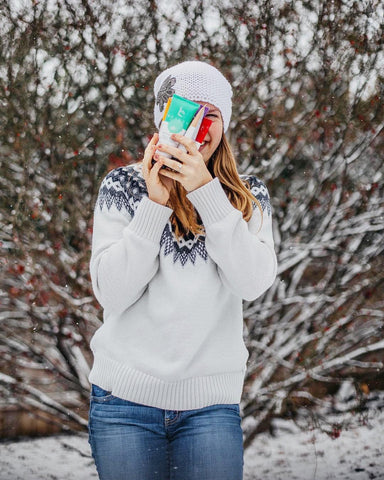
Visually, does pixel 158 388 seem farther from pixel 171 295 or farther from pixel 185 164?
pixel 185 164

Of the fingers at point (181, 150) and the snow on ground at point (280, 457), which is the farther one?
the snow on ground at point (280, 457)

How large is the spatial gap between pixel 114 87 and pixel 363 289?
2.00 metres

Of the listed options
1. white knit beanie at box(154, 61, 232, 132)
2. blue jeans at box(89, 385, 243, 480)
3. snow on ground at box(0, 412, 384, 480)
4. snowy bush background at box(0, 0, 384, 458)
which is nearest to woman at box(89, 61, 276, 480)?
blue jeans at box(89, 385, 243, 480)

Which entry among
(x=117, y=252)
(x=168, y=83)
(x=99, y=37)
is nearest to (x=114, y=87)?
(x=99, y=37)

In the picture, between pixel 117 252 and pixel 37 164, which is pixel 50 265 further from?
pixel 117 252

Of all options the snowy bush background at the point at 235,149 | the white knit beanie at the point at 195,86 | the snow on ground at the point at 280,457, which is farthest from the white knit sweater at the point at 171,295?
the snow on ground at the point at 280,457

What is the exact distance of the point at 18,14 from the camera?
3.12 meters

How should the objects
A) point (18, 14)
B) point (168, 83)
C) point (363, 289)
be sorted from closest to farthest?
point (168, 83), point (18, 14), point (363, 289)

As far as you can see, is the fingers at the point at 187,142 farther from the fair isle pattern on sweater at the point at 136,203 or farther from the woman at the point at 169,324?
the fair isle pattern on sweater at the point at 136,203

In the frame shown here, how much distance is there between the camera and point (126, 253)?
1.31 meters

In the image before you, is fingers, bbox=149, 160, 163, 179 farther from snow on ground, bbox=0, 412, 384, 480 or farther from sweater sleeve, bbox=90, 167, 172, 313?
snow on ground, bbox=0, 412, 384, 480

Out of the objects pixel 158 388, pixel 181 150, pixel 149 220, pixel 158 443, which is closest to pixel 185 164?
pixel 181 150

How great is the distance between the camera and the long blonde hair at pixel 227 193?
1.43m

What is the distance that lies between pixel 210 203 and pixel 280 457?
2.58 meters
